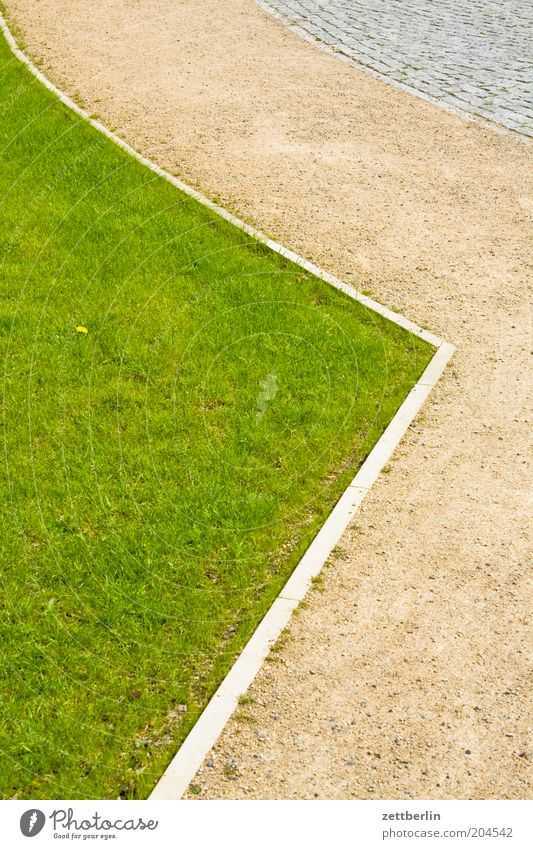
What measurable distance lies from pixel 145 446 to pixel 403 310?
3.04 metres

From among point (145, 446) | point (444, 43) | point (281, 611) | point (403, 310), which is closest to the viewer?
point (281, 611)

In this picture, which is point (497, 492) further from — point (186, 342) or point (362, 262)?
point (362, 262)

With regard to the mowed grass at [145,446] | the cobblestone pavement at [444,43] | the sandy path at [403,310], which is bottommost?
the cobblestone pavement at [444,43]

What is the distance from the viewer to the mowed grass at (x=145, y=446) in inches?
211

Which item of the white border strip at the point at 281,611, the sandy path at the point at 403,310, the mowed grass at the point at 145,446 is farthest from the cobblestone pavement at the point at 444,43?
the white border strip at the point at 281,611

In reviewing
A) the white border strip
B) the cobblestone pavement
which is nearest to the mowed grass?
the white border strip

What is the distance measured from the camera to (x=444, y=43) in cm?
1594

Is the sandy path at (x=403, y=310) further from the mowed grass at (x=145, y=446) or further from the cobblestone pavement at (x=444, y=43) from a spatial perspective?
the cobblestone pavement at (x=444, y=43)

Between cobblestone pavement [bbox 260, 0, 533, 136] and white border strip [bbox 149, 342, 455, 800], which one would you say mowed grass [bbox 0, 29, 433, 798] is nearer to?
white border strip [bbox 149, 342, 455, 800]

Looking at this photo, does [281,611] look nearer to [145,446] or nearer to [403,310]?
[145,446]

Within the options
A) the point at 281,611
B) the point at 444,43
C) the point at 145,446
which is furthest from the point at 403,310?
the point at 444,43

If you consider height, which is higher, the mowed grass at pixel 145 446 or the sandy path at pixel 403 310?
the mowed grass at pixel 145 446

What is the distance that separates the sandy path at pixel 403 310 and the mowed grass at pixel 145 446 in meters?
0.43

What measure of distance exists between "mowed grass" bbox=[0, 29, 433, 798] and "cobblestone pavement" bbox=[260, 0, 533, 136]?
213 inches
